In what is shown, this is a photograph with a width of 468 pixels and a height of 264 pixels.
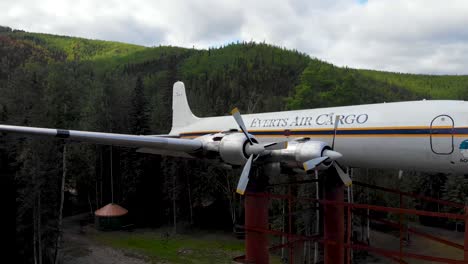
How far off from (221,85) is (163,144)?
106455 mm

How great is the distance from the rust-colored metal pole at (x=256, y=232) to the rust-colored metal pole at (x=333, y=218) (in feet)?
9.97

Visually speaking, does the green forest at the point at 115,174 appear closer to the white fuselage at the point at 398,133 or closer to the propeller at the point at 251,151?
the propeller at the point at 251,151

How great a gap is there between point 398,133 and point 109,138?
11.8 meters

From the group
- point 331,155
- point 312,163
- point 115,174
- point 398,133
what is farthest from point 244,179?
point 115,174

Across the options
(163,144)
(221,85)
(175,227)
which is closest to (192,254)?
(175,227)

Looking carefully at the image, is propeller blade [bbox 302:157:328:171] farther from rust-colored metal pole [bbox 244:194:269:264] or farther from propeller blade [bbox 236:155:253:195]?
rust-colored metal pole [bbox 244:194:269:264]

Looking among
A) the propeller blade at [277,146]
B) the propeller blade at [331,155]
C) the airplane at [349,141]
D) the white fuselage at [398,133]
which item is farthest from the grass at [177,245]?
the propeller blade at [331,155]

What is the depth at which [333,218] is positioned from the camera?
53.7 feet

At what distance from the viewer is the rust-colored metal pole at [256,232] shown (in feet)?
50.4

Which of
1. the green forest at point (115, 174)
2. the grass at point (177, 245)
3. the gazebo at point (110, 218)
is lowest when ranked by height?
the grass at point (177, 245)

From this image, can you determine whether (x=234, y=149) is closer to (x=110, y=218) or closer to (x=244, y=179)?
(x=244, y=179)

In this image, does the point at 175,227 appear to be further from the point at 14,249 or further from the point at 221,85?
the point at 221,85

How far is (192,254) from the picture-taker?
3619 centimetres

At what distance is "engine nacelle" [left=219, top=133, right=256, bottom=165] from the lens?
15172 mm
